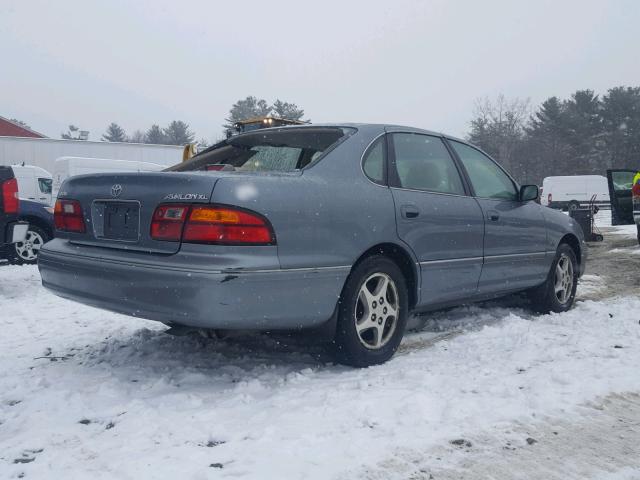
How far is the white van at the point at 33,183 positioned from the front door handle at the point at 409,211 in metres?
13.0

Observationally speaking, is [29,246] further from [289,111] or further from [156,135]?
[156,135]

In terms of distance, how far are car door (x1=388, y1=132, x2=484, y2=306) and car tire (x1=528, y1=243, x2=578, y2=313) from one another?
119 centimetres

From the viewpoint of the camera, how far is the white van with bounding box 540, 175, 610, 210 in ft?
97.9

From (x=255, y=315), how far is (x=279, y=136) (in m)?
1.48

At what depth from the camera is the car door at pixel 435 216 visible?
382 centimetres

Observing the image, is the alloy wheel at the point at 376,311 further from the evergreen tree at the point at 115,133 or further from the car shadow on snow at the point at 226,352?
the evergreen tree at the point at 115,133

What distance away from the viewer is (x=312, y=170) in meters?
3.37

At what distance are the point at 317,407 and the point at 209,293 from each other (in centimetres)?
76

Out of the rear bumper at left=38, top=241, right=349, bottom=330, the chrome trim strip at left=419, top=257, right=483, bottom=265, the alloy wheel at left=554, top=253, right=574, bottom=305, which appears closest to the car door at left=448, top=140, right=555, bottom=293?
the chrome trim strip at left=419, top=257, right=483, bottom=265

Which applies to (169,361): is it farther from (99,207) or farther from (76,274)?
(99,207)

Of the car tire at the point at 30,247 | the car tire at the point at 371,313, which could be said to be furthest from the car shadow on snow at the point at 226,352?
the car tire at the point at 30,247

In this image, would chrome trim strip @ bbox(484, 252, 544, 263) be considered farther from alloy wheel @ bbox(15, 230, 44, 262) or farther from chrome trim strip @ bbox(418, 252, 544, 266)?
alloy wheel @ bbox(15, 230, 44, 262)

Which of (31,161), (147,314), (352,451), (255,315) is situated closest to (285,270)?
(255,315)

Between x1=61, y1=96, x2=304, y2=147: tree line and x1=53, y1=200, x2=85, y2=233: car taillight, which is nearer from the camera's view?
x1=53, y1=200, x2=85, y2=233: car taillight
